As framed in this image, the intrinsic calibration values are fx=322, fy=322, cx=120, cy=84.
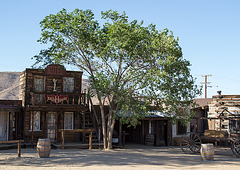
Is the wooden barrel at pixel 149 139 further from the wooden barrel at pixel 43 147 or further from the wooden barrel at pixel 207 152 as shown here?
the wooden barrel at pixel 43 147

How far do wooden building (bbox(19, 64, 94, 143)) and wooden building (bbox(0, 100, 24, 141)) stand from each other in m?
0.80

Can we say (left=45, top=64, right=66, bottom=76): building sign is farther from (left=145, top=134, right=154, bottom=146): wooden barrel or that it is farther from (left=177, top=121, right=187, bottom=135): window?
(left=177, top=121, right=187, bottom=135): window

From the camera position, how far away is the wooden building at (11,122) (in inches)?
894

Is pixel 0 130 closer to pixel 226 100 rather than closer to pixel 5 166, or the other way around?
pixel 5 166

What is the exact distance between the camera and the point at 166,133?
26.5m

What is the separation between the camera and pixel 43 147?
15375mm

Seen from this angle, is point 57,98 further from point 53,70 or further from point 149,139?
point 149,139

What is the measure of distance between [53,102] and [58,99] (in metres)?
0.43

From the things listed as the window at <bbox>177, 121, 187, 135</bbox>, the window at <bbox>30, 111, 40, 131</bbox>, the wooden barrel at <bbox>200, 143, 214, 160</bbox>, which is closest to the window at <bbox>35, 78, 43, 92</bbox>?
the window at <bbox>30, 111, 40, 131</bbox>

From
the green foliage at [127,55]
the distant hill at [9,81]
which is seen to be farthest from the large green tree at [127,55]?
the distant hill at [9,81]

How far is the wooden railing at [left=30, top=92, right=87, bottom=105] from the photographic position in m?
22.2

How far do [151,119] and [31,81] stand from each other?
924 centimetres

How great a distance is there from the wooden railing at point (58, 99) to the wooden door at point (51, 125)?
1.03 metres

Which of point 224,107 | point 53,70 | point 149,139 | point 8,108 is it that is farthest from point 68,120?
point 224,107
